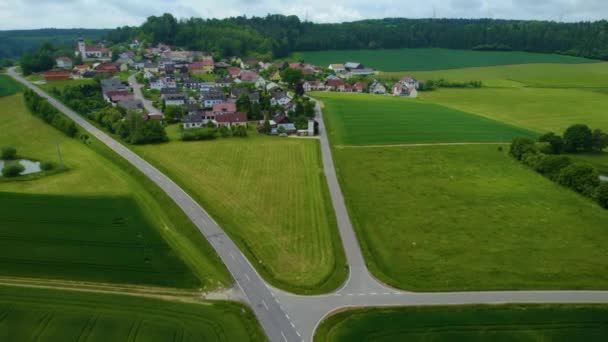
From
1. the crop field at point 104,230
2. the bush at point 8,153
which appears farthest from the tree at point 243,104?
the bush at point 8,153

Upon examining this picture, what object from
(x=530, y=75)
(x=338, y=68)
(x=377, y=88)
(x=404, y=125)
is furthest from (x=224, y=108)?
Answer: (x=530, y=75)

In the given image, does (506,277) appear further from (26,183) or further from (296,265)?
(26,183)

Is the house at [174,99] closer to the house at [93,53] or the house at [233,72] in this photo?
the house at [233,72]

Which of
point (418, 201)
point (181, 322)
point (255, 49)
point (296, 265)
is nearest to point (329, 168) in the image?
point (418, 201)

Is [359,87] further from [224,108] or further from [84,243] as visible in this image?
A: [84,243]

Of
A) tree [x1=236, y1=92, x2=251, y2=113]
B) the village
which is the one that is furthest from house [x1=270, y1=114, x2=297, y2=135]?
tree [x1=236, y1=92, x2=251, y2=113]

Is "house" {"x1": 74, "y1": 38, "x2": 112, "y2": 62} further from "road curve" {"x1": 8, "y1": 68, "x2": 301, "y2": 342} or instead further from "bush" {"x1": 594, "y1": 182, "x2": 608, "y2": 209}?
"bush" {"x1": 594, "y1": 182, "x2": 608, "y2": 209}
